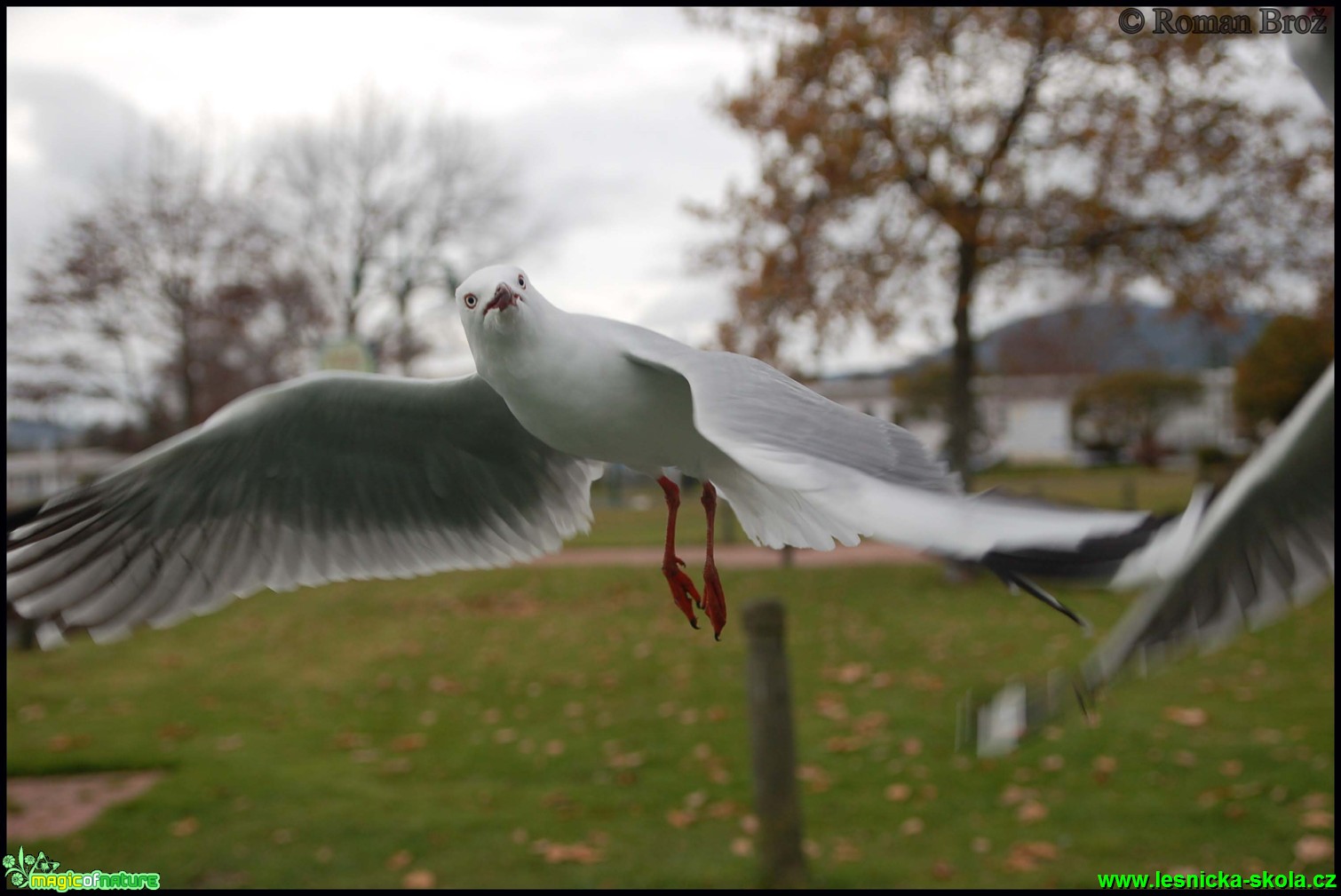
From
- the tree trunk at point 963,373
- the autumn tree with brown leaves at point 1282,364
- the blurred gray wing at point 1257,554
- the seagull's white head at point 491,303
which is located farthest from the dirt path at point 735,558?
the seagull's white head at point 491,303

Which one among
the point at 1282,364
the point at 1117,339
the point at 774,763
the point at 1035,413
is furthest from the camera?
the point at 1282,364

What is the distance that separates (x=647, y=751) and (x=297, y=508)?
4483 millimetres

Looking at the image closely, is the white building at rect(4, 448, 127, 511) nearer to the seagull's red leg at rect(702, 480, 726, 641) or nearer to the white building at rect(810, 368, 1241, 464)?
the seagull's red leg at rect(702, 480, 726, 641)

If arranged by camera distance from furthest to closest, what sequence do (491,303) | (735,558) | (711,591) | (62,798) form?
1. (735,558)
2. (62,798)
3. (711,591)
4. (491,303)

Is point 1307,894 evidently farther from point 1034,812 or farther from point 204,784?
point 204,784

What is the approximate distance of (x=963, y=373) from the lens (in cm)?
675

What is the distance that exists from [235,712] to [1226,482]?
6676mm

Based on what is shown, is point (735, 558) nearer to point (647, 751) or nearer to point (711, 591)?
point (647, 751)

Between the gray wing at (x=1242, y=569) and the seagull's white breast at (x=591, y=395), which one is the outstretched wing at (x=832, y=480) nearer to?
the seagull's white breast at (x=591, y=395)

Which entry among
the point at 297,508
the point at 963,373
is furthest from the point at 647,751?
the point at 297,508

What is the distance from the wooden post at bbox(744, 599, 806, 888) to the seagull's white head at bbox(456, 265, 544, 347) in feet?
11.0

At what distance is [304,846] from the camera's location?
15.4ft

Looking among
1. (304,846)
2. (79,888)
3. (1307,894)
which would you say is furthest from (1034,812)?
(79,888)

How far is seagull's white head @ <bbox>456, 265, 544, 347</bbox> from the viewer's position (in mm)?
682
